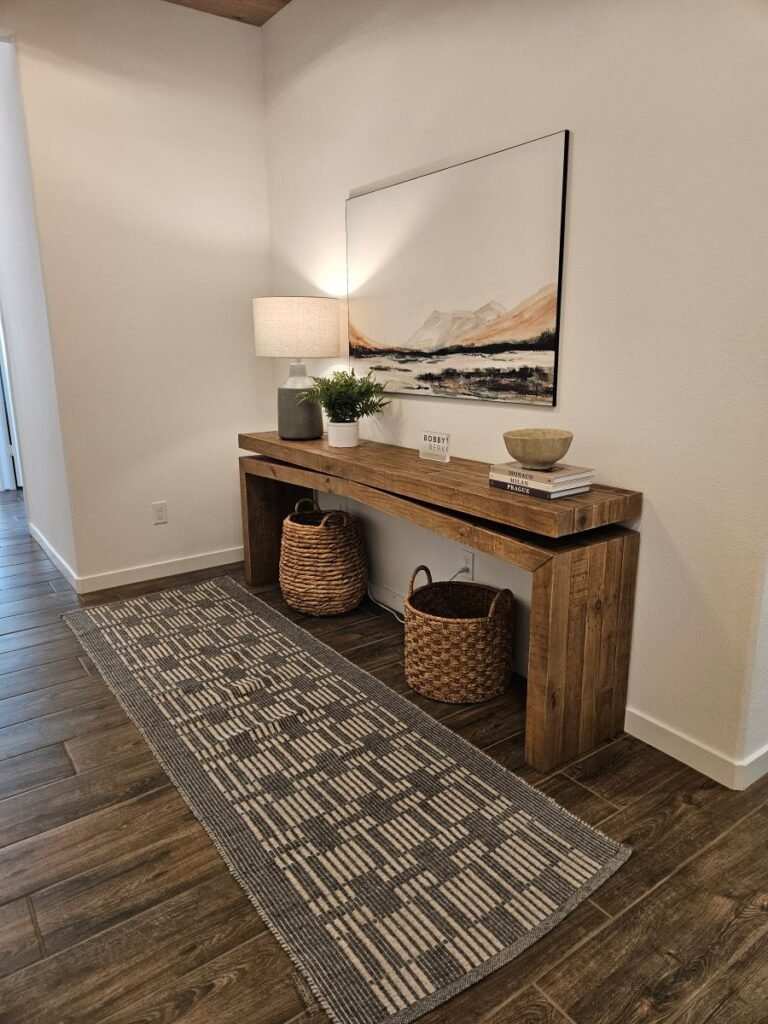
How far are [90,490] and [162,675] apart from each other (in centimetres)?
117

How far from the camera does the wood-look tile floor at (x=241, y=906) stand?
50.1 inches

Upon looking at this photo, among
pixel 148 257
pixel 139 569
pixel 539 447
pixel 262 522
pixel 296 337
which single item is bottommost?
pixel 139 569

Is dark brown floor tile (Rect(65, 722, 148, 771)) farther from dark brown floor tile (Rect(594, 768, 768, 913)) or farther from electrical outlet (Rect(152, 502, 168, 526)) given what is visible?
electrical outlet (Rect(152, 502, 168, 526))

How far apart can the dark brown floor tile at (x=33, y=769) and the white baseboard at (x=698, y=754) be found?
5.30 feet

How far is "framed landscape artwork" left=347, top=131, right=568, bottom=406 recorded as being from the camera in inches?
84.4

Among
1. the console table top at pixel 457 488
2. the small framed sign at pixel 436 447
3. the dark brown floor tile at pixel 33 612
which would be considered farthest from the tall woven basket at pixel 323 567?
the dark brown floor tile at pixel 33 612

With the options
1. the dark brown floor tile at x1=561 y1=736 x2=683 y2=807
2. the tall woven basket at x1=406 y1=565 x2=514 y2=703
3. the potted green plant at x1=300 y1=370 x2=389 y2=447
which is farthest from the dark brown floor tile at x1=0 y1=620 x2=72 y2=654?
the dark brown floor tile at x1=561 y1=736 x2=683 y2=807

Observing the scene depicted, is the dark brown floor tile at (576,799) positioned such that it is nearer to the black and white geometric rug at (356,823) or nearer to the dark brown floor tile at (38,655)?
the black and white geometric rug at (356,823)

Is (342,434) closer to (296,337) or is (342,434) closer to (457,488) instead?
(296,337)

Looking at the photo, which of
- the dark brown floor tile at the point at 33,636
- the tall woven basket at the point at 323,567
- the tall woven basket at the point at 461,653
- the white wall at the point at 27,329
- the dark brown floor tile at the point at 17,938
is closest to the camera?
the dark brown floor tile at the point at 17,938

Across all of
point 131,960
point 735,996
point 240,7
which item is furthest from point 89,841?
point 240,7

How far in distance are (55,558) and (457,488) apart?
2.49 meters

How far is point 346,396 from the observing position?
2777 millimetres

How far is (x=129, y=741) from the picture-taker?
82.4 inches
